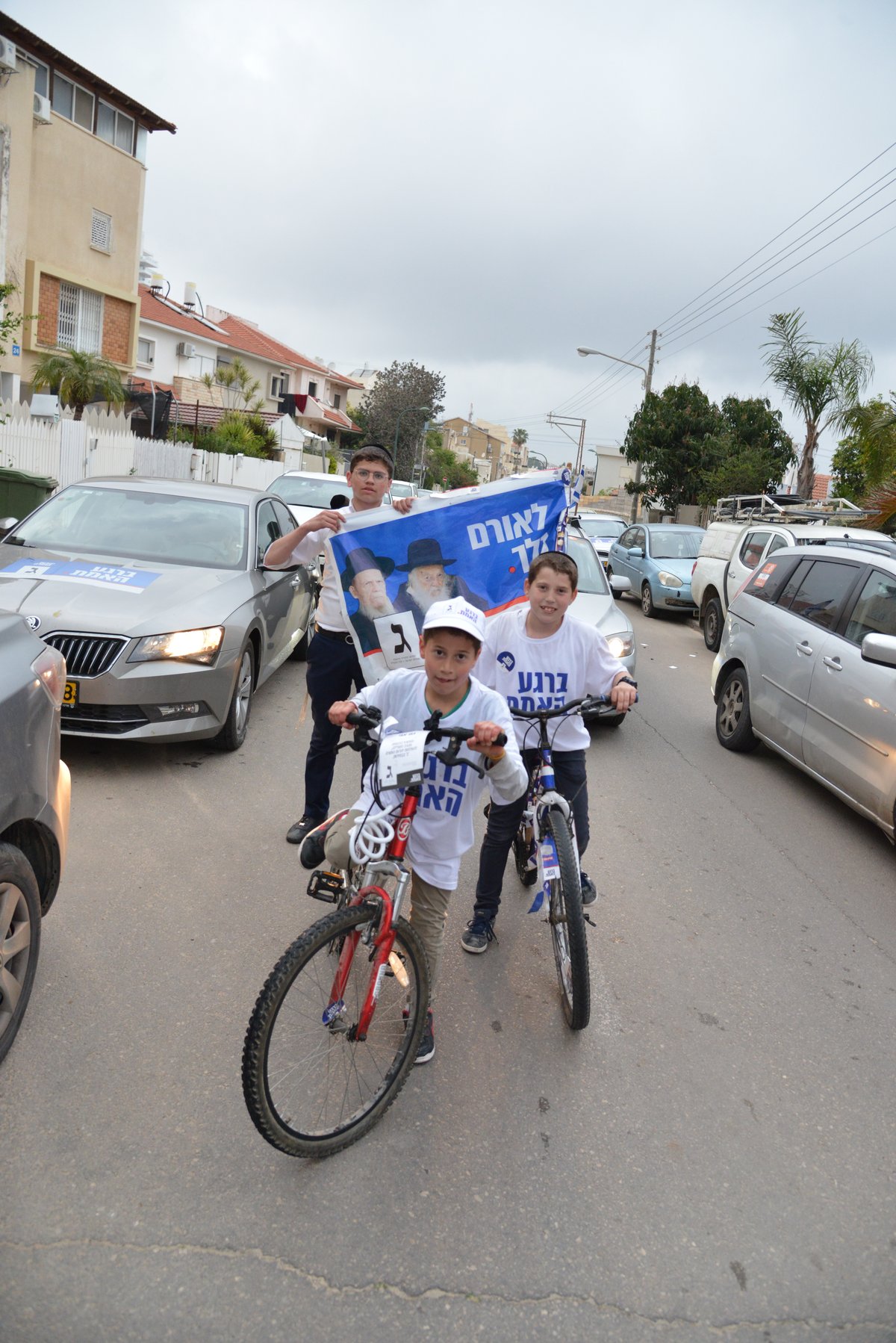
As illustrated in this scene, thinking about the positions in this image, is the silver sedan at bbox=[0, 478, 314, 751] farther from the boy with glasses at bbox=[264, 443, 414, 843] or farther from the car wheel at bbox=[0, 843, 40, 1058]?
the car wheel at bbox=[0, 843, 40, 1058]

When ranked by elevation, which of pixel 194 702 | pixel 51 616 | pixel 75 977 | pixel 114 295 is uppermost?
pixel 114 295

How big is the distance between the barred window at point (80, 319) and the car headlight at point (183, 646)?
20659 mm

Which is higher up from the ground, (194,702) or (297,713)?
(194,702)

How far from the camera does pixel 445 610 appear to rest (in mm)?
3012

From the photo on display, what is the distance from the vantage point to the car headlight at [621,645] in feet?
27.9

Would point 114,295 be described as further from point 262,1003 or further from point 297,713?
point 262,1003

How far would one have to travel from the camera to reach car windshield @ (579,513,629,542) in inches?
932

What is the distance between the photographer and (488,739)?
2844 mm

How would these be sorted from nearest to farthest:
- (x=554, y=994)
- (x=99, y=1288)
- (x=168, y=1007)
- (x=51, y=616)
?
1. (x=99, y=1288)
2. (x=168, y=1007)
3. (x=554, y=994)
4. (x=51, y=616)

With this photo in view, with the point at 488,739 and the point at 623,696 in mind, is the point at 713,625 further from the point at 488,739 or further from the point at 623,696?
the point at 488,739

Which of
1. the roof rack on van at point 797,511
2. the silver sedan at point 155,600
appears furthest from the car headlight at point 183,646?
the roof rack on van at point 797,511

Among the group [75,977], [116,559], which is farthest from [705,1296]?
[116,559]

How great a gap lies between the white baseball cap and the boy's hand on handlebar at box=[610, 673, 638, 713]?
3.09 feet

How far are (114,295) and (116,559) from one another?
21.9 metres
